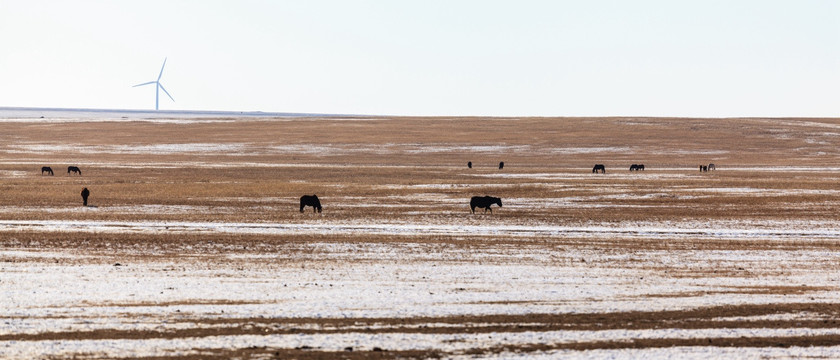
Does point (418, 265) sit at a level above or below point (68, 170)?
below

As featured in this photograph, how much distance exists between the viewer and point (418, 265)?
A: 24766 millimetres

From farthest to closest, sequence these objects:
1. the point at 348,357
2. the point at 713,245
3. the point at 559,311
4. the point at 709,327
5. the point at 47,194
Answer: the point at 47,194 → the point at 713,245 → the point at 559,311 → the point at 709,327 → the point at 348,357

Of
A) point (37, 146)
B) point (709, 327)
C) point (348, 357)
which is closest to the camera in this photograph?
point (348, 357)

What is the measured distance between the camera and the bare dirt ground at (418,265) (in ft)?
52.6

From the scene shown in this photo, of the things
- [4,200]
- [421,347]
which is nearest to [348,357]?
[421,347]

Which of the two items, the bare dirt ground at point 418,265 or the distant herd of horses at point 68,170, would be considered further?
the distant herd of horses at point 68,170

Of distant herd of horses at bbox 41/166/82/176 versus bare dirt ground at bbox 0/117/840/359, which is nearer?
bare dirt ground at bbox 0/117/840/359

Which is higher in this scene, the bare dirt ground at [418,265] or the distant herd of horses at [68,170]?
the distant herd of horses at [68,170]

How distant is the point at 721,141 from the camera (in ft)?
357

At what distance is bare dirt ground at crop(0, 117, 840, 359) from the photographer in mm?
16047

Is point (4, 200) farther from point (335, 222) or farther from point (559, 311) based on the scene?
point (559, 311)

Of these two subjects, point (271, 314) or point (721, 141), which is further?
point (721, 141)

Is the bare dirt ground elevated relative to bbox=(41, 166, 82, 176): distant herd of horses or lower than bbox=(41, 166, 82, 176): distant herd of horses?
lower

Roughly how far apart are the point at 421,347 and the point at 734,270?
11143mm
